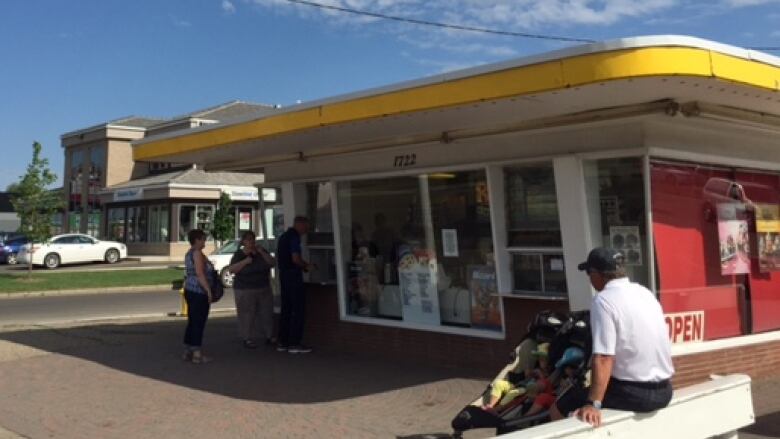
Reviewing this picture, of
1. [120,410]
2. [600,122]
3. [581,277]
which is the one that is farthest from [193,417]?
[600,122]

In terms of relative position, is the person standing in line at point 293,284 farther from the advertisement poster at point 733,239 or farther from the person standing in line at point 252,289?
the advertisement poster at point 733,239

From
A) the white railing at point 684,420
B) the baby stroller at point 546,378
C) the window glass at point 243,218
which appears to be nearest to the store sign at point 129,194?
the window glass at point 243,218

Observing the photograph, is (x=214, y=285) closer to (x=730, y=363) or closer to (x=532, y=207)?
(x=532, y=207)

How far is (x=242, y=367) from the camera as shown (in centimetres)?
898

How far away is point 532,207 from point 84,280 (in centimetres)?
2011

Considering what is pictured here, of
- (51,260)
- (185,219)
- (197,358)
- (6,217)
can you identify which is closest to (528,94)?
(197,358)

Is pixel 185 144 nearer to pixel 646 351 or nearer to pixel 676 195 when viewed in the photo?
pixel 676 195

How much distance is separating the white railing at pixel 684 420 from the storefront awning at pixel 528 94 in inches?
87.5

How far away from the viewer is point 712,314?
25.1 feet

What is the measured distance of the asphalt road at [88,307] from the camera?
15.4m

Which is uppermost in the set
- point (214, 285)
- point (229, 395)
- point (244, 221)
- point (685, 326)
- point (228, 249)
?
point (244, 221)

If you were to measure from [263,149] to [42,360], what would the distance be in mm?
4099

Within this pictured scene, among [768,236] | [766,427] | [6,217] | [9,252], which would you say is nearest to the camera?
[766,427]

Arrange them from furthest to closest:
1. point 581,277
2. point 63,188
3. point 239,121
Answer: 1. point 63,188
2. point 239,121
3. point 581,277
